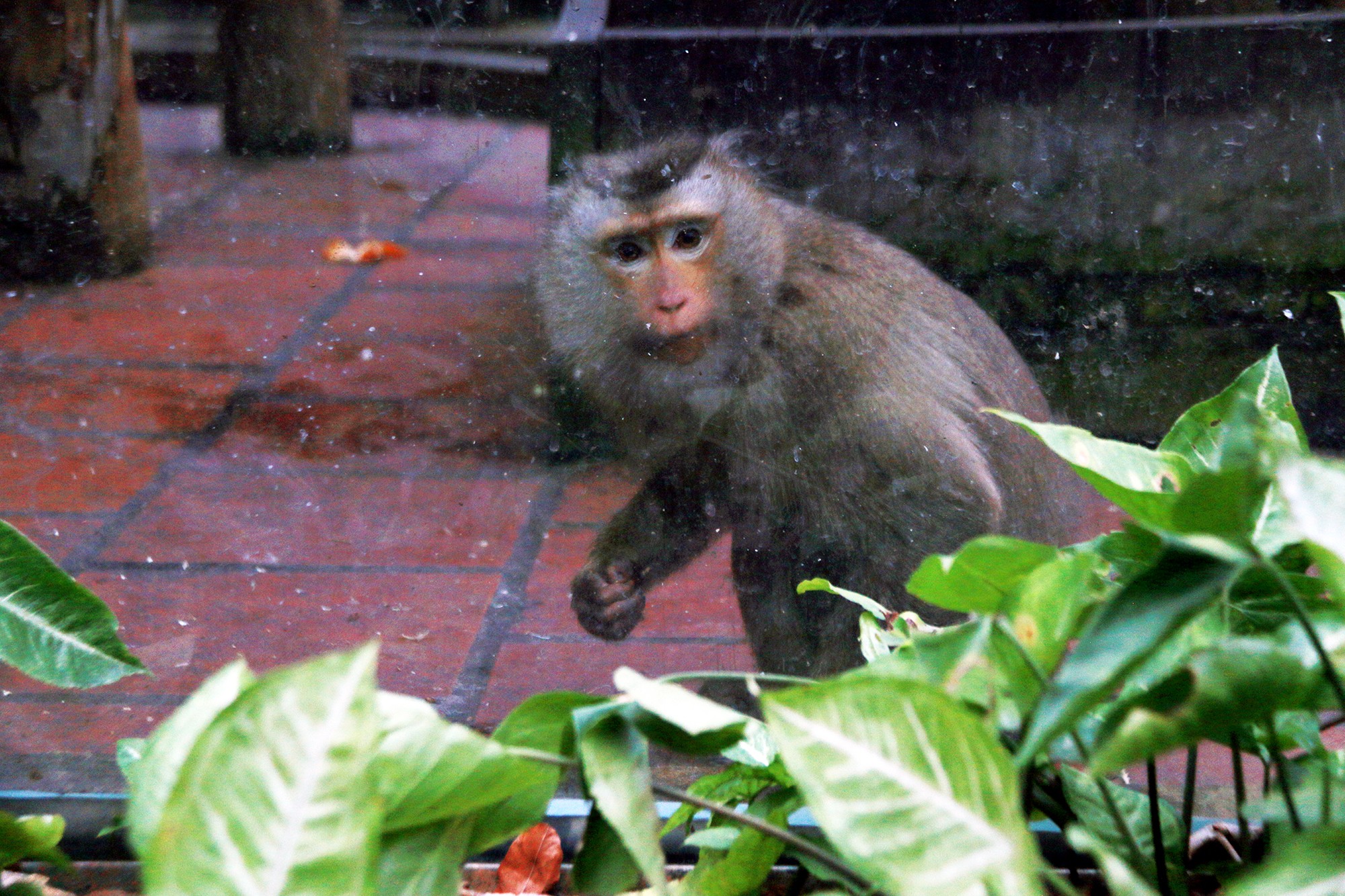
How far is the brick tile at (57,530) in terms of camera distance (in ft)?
3.82

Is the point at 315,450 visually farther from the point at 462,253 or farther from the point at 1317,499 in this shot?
the point at 1317,499

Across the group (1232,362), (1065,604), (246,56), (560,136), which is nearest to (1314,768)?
(1065,604)

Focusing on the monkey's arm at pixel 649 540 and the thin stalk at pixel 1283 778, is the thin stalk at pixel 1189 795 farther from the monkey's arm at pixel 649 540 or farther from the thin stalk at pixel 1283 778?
the monkey's arm at pixel 649 540

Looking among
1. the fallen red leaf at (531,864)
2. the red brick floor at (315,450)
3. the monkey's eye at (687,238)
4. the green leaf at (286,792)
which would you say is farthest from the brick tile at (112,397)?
the green leaf at (286,792)

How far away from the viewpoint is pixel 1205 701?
0.35m

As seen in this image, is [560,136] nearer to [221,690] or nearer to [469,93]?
[469,93]

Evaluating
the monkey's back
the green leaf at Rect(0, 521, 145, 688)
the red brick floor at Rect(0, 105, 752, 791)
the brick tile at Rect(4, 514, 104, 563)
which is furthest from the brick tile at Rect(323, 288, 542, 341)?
the green leaf at Rect(0, 521, 145, 688)

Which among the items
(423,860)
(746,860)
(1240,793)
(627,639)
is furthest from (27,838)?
(627,639)

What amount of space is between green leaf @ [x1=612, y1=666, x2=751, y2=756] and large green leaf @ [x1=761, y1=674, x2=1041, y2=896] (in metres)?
0.06

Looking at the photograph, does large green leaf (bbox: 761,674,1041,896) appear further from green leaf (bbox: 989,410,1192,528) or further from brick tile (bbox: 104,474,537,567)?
brick tile (bbox: 104,474,537,567)

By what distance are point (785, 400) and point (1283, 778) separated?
0.68 metres

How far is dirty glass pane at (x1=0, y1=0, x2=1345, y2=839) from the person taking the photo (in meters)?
0.87

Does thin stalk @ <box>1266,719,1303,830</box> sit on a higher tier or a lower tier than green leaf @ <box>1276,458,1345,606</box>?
lower

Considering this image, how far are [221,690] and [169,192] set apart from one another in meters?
0.68
